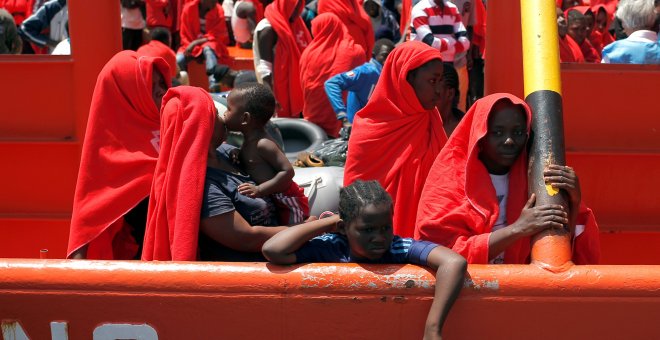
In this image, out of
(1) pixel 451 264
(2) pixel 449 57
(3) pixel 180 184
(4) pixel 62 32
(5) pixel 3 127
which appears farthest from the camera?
(4) pixel 62 32

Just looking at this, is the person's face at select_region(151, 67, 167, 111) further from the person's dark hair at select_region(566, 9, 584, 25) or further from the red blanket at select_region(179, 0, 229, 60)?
the red blanket at select_region(179, 0, 229, 60)

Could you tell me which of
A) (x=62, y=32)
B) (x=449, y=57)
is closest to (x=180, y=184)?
(x=449, y=57)

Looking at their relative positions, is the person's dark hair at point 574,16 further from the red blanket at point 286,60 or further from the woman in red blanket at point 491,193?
the woman in red blanket at point 491,193

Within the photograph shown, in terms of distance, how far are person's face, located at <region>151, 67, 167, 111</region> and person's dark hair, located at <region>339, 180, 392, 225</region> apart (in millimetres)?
1227

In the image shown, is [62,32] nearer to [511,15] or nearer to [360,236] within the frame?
[511,15]

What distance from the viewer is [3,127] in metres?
5.20

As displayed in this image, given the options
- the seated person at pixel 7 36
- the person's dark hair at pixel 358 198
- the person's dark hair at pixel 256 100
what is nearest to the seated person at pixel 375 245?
the person's dark hair at pixel 358 198

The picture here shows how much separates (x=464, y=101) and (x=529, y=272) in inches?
195

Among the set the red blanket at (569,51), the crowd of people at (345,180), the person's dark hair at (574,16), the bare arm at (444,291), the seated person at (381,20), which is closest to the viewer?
the bare arm at (444,291)

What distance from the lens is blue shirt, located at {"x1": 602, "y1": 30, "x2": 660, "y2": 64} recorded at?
541 centimetres

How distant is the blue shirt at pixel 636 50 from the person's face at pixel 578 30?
241 centimetres

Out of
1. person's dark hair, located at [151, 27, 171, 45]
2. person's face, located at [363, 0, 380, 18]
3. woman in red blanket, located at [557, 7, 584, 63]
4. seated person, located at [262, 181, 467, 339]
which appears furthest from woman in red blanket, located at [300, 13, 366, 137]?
seated person, located at [262, 181, 467, 339]

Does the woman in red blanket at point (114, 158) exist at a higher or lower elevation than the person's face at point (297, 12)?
higher

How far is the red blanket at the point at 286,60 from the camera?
28.3 feet
